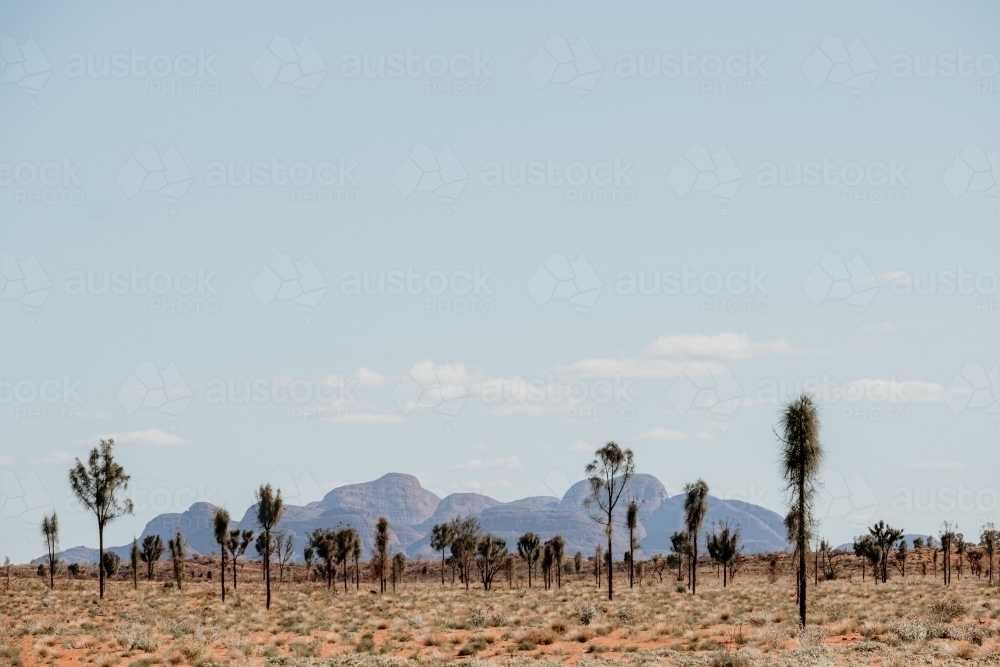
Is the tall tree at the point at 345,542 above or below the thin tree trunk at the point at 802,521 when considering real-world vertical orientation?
below

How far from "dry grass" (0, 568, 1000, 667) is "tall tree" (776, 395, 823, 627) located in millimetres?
3200

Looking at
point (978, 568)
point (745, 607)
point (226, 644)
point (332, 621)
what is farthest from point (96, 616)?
point (978, 568)

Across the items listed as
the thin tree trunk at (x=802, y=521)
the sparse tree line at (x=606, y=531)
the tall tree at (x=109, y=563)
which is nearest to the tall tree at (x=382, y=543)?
the sparse tree line at (x=606, y=531)

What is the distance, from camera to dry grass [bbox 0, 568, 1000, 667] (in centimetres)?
2484

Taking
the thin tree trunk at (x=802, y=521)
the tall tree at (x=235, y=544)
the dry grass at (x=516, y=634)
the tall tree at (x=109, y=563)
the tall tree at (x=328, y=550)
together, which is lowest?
the tall tree at (x=109, y=563)

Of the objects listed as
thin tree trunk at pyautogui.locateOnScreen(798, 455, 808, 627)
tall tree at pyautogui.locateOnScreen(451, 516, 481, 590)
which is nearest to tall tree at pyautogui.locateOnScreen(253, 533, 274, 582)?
tall tree at pyautogui.locateOnScreen(451, 516, 481, 590)

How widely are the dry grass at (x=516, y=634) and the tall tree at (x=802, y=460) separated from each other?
3.20 m

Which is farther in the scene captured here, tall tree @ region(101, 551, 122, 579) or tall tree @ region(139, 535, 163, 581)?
tall tree @ region(101, 551, 122, 579)

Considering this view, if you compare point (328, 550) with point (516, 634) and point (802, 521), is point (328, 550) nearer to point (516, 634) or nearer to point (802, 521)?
point (516, 634)

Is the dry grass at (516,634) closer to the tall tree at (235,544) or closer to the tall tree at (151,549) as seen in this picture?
the tall tree at (235,544)

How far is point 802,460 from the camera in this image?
32.0m

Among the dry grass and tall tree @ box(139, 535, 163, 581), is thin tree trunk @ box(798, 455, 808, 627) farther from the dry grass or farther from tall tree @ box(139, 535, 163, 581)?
tall tree @ box(139, 535, 163, 581)

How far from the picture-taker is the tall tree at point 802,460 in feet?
105

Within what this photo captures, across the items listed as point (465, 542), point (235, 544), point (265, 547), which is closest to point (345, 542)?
point (465, 542)
